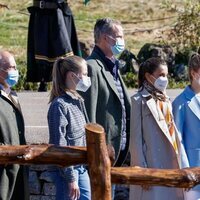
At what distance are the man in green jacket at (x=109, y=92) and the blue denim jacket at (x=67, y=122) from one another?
0.94 ft

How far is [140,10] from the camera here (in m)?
33.4

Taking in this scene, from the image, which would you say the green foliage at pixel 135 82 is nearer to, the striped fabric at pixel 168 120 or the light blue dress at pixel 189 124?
the light blue dress at pixel 189 124

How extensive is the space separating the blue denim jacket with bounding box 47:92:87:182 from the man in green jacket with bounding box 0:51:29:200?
0.23 meters

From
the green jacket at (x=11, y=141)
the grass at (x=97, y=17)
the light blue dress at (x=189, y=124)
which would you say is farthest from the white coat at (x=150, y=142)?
the grass at (x=97, y=17)

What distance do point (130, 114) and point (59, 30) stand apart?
4.48m

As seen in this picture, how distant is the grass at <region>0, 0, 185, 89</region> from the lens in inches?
1017

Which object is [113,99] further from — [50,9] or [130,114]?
[50,9]

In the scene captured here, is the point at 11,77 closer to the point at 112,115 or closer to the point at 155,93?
the point at 112,115

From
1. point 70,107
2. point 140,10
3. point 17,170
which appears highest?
point 70,107

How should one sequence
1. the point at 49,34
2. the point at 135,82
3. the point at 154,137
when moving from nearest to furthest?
the point at 154,137 → the point at 49,34 → the point at 135,82

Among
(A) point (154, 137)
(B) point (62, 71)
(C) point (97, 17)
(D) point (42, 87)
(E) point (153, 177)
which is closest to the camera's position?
(E) point (153, 177)

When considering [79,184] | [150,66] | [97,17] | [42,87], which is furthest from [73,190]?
[97,17]

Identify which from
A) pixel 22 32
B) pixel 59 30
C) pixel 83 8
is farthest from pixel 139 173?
pixel 83 8

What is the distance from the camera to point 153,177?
5.48m
